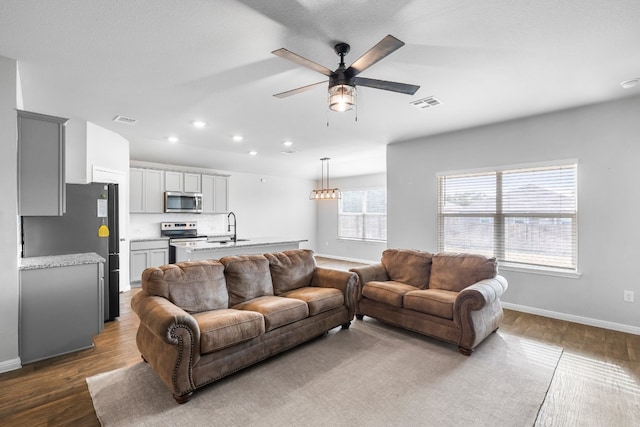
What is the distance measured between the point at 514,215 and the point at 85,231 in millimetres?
5543

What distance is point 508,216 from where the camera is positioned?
4.48 m

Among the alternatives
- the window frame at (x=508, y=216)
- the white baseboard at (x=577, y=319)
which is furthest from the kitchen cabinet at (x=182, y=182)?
the white baseboard at (x=577, y=319)

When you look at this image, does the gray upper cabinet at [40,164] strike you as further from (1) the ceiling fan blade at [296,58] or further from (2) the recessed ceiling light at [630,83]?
(2) the recessed ceiling light at [630,83]

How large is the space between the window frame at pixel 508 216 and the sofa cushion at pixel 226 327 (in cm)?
360

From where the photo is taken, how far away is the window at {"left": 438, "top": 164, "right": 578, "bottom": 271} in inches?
158

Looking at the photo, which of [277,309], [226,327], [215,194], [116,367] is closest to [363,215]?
[215,194]

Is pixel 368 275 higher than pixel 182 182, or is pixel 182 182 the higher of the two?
pixel 182 182

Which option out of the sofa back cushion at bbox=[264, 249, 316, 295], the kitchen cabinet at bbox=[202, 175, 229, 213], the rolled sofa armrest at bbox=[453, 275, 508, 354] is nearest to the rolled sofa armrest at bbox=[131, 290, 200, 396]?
the sofa back cushion at bbox=[264, 249, 316, 295]

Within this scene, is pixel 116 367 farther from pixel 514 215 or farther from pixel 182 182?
pixel 514 215

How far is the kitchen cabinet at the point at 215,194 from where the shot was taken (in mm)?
7095

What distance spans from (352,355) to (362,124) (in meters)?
3.11

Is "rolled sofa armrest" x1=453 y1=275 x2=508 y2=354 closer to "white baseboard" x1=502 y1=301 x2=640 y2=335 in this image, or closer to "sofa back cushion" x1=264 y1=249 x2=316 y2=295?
"white baseboard" x1=502 y1=301 x2=640 y2=335

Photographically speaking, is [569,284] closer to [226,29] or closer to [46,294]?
[226,29]

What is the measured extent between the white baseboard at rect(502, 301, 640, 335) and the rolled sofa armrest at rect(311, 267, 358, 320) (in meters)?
2.40
